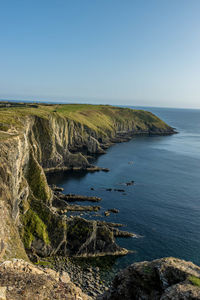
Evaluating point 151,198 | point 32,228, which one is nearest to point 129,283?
point 32,228

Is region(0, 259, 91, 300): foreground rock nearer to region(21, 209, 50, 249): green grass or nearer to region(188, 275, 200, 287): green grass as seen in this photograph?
region(188, 275, 200, 287): green grass

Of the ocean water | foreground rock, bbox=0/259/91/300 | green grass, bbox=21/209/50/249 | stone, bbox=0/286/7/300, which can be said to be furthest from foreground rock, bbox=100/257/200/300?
green grass, bbox=21/209/50/249

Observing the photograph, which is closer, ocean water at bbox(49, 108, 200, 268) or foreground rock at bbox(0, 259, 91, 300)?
foreground rock at bbox(0, 259, 91, 300)

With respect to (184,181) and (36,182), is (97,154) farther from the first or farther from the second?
(36,182)

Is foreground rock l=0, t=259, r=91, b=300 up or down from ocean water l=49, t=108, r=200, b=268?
up

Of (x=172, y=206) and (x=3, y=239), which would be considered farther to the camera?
(x=172, y=206)

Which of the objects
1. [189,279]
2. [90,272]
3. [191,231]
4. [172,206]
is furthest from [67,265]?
[172,206]

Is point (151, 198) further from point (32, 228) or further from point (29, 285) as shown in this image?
point (29, 285)
